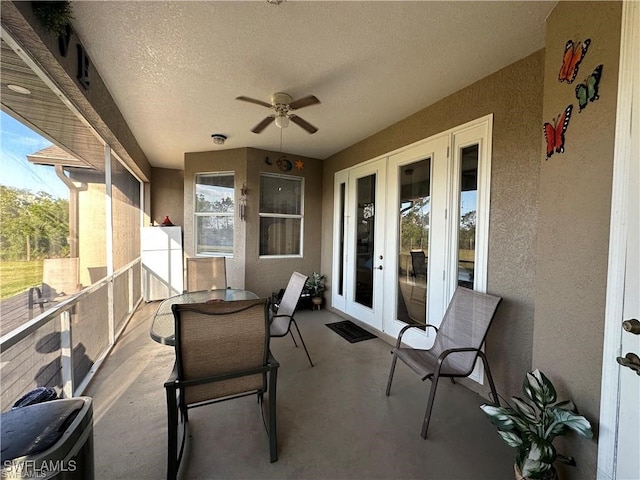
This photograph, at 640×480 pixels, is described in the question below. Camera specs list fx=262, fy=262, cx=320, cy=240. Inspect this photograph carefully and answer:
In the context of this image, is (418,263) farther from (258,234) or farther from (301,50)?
(258,234)

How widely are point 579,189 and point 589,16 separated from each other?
2.68 ft

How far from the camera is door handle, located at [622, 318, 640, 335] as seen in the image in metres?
0.93

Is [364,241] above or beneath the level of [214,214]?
→ beneath

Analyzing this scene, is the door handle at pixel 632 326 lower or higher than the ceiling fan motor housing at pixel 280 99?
lower

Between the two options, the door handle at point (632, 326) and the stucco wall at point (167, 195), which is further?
the stucco wall at point (167, 195)

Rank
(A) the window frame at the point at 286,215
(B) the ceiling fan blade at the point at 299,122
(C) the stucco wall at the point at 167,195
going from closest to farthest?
(B) the ceiling fan blade at the point at 299,122 → (A) the window frame at the point at 286,215 → (C) the stucco wall at the point at 167,195

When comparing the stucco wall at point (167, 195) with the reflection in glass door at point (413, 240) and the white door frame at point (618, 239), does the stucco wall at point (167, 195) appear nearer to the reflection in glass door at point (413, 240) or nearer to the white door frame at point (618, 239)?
the reflection in glass door at point (413, 240)

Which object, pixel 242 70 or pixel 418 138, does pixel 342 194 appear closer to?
pixel 418 138

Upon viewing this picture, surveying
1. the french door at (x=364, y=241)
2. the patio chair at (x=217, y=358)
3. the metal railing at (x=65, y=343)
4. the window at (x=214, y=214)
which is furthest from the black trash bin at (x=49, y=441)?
the window at (x=214, y=214)

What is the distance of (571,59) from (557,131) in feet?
1.13

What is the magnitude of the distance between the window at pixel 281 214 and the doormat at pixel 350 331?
148cm

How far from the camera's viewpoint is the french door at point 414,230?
2.40m

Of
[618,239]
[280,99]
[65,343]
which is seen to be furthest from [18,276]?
[618,239]

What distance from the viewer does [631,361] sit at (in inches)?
38.0
